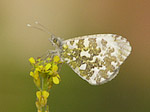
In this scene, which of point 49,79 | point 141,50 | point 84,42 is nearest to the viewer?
point 49,79

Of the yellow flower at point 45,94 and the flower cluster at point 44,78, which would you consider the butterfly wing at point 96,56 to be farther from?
the yellow flower at point 45,94

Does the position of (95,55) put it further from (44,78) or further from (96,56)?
(44,78)

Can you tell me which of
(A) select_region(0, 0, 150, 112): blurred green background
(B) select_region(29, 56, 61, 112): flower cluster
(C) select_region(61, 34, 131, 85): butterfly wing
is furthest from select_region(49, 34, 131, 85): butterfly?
(A) select_region(0, 0, 150, 112): blurred green background

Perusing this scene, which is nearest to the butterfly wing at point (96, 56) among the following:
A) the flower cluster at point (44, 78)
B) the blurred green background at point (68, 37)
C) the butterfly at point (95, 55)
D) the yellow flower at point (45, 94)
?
the butterfly at point (95, 55)

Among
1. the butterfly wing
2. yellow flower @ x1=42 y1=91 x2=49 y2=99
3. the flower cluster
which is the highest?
the butterfly wing

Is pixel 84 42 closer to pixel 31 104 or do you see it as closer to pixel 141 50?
pixel 31 104

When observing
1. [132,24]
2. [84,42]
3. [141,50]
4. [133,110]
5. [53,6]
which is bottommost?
[133,110]

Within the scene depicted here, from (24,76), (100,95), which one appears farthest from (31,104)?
(100,95)

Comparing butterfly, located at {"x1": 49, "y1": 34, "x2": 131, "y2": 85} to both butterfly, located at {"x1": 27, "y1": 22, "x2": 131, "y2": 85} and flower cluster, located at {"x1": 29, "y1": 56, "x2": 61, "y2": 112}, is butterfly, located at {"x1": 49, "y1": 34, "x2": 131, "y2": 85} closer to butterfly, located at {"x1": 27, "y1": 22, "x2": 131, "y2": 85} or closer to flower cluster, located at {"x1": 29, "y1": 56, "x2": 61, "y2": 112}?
butterfly, located at {"x1": 27, "y1": 22, "x2": 131, "y2": 85}
